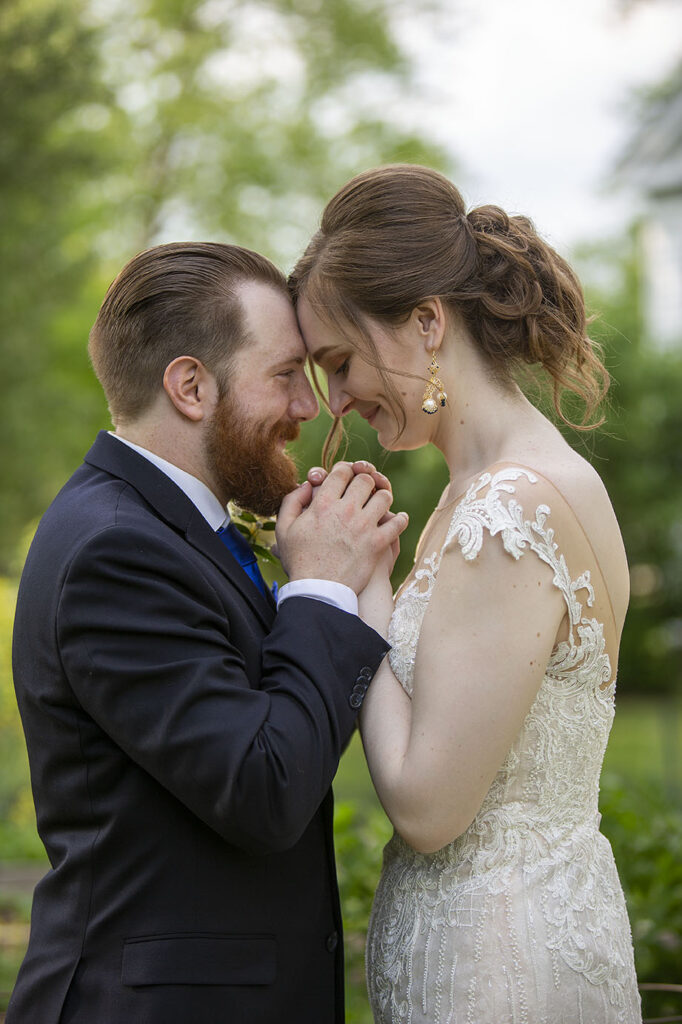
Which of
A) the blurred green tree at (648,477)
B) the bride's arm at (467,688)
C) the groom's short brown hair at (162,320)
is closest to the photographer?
the bride's arm at (467,688)

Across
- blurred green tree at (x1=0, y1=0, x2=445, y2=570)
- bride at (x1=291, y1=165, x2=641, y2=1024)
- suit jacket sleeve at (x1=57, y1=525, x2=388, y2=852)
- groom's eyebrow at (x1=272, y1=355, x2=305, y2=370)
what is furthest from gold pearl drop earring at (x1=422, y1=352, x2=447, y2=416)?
blurred green tree at (x1=0, y1=0, x2=445, y2=570)

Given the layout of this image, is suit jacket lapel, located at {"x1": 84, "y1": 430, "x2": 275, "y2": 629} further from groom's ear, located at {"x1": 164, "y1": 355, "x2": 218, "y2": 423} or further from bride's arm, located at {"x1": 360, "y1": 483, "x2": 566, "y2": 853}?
bride's arm, located at {"x1": 360, "y1": 483, "x2": 566, "y2": 853}

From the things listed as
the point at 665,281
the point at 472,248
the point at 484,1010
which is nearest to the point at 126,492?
the point at 472,248

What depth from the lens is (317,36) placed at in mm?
19703

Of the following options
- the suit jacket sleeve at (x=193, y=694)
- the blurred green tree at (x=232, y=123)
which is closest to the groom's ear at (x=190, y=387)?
the suit jacket sleeve at (x=193, y=694)

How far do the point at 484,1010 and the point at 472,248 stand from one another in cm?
179

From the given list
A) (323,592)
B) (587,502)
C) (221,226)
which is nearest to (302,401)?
(323,592)

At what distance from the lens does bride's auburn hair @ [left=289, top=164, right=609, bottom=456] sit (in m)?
2.62

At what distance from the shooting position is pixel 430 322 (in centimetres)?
265

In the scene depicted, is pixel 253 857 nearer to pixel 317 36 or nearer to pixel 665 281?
pixel 665 281

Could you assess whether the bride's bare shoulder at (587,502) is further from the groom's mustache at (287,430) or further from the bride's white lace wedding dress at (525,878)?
the groom's mustache at (287,430)

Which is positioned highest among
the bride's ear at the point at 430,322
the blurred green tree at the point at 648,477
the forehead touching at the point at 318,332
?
the blurred green tree at the point at 648,477

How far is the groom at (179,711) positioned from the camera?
7.02 feet

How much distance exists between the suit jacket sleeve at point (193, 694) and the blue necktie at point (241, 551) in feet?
1.58
